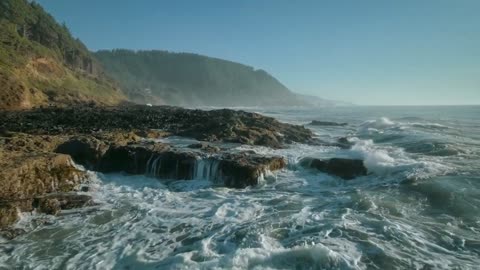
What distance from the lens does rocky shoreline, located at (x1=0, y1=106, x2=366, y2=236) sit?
10.7 meters

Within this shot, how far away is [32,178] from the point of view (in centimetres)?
1112

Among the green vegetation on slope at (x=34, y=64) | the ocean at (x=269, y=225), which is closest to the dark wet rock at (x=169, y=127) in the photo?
the green vegetation on slope at (x=34, y=64)

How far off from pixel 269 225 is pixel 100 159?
8.65m

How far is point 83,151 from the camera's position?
1520 centimetres

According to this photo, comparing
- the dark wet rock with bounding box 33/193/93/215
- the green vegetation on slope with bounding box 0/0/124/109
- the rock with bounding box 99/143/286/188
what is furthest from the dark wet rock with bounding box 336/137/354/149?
the green vegetation on slope with bounding box 0/0/124/109

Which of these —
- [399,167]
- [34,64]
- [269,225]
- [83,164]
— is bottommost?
[269,225]

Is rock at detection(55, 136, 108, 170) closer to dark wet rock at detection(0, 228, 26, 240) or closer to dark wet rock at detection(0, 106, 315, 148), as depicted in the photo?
dark wet rock at detection(0, 106, 315, 148)

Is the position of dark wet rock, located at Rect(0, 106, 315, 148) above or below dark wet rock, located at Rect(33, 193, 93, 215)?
above

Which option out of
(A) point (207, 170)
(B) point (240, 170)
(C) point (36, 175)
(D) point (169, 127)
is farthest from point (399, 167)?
(D) point (169, 127)

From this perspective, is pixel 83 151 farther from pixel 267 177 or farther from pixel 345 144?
pixel 345 144

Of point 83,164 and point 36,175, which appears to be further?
point 83,164

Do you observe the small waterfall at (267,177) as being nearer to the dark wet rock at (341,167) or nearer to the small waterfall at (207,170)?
the small waterfall at (207,170)

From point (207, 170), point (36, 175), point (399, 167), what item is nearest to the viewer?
point (36, 175)

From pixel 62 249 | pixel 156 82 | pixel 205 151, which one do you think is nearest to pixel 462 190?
pixel 205 151
